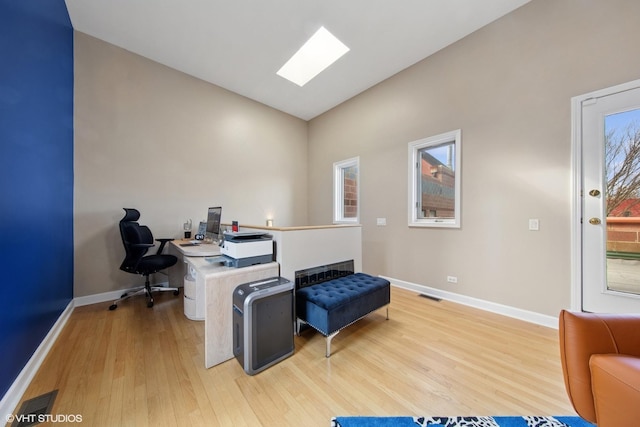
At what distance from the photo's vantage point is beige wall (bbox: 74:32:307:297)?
269cm

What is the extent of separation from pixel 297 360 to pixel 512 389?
1.46m

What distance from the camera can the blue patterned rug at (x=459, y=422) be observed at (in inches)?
45.1

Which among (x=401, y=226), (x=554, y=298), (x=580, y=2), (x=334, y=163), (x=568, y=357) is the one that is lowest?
(x=554, y=298)

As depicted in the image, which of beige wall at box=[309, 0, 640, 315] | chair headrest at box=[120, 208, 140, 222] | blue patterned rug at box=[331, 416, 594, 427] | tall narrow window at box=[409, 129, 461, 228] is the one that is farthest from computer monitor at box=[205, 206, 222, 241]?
tall narrow window at box=[409, 129, 461, 228]

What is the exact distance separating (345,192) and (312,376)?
3387 millimetres

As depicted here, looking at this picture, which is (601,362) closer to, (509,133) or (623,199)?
(623,199)

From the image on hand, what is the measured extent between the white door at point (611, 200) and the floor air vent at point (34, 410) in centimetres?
409

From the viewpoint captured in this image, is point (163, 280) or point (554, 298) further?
point (163, 280)

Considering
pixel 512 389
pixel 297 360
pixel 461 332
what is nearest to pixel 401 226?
pixel 461 332

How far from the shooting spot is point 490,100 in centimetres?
249

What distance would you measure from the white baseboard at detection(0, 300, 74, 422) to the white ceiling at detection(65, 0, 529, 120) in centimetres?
333

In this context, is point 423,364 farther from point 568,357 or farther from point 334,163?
point 334,163

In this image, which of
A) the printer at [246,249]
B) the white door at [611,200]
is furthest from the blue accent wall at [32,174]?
the white door at [611,200]

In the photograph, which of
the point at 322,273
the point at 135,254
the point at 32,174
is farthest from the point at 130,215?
the point at 322,273
